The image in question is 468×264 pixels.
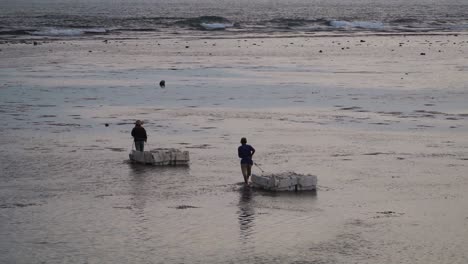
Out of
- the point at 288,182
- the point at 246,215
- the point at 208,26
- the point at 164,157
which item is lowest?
the point at 246,215

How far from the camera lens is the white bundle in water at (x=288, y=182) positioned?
28.6 m

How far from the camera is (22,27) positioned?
Result: 127000 mm

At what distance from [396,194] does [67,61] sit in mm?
49198

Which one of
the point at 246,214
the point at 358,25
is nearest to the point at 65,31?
the point at 358,25

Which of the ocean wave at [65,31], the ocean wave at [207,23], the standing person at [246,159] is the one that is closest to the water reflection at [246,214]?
the standing person at [246,159]

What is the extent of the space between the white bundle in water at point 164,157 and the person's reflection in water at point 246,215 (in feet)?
13.2

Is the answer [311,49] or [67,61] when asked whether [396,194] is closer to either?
[67,61]

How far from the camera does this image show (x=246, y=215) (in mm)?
25938

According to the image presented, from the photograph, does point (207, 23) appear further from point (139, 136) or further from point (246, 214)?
point (246, 214)

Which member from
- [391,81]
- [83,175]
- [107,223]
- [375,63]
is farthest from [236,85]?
[107,223]

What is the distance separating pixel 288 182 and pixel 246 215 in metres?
3.03

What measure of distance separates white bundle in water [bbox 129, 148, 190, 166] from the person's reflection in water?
4010 millimetres

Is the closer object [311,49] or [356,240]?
[356,240]

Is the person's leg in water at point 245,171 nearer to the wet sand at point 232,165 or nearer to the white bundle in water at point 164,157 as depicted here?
the wet sand at point 232,165
